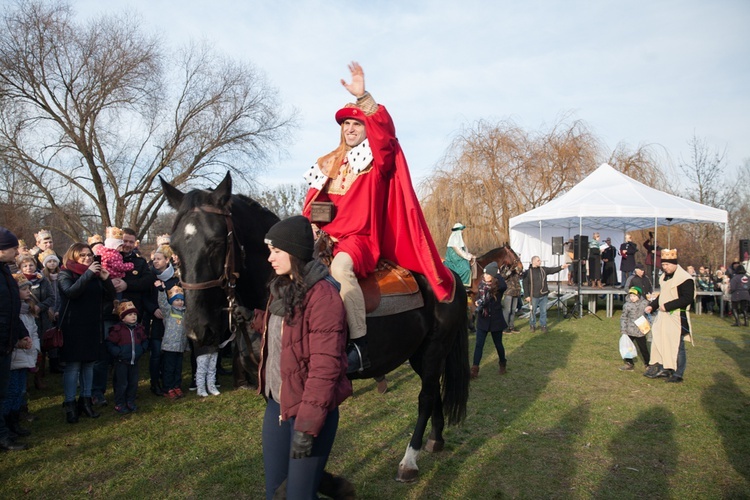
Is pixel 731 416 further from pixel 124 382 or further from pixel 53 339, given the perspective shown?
pixel 53 339

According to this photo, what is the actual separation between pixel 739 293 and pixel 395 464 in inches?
538

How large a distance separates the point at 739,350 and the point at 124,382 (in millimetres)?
11324

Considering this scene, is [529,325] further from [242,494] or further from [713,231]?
[713,231]

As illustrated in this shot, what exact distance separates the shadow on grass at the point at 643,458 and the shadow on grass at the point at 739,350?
3.76 meters

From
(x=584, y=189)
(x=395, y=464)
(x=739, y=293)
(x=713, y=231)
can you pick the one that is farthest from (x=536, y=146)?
(x=395, y=464)

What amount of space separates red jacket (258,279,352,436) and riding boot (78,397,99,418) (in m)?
4.35

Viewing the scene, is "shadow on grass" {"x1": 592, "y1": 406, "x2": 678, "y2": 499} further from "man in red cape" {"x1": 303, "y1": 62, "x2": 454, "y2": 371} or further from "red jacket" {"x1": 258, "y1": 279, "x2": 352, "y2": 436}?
"red jacket" {"x1": 258, "y1": 279, "x2": 352, "y2": 436}

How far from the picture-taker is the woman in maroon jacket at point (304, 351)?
219 cm

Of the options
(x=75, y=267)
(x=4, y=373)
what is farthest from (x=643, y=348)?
(x=4, y=373)

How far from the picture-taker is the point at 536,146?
78.1 ft

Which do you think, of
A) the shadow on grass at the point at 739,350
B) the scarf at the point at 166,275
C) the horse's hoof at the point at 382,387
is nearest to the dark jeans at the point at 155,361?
the scarf at the point at 166,275

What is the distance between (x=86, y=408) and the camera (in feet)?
18.1

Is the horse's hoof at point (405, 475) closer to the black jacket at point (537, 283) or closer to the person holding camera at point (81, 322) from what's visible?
the person holding camera at point (81, 322)

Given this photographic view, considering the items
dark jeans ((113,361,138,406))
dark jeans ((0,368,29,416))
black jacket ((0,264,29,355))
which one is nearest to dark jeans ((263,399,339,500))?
black jacket ((0,264,29,355))
